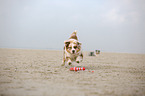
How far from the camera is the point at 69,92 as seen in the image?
13.8 feet

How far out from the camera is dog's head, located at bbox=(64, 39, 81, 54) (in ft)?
27.9

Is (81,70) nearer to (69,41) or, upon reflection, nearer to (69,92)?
(69,41)

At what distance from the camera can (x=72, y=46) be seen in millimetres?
8539

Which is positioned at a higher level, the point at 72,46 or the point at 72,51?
the point at 72,46

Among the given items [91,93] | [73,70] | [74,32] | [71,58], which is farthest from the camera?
[74,32]

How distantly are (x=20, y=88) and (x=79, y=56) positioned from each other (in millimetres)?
4954

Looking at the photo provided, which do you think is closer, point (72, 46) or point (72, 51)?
point (72, 51)

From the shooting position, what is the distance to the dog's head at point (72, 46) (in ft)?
27.9

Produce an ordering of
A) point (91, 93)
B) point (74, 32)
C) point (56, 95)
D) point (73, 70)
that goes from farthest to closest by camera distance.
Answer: point (74, 32) < point (73, 70) < point (91, 93) < point (56, 95)

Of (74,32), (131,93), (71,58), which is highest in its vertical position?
(74,32)

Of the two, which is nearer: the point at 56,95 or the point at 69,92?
the point at 56,95

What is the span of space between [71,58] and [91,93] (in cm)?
461

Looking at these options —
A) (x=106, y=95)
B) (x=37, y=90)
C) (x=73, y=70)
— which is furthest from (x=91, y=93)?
(x=73, y=70)

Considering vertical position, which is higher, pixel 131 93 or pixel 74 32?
pixel 74 32
